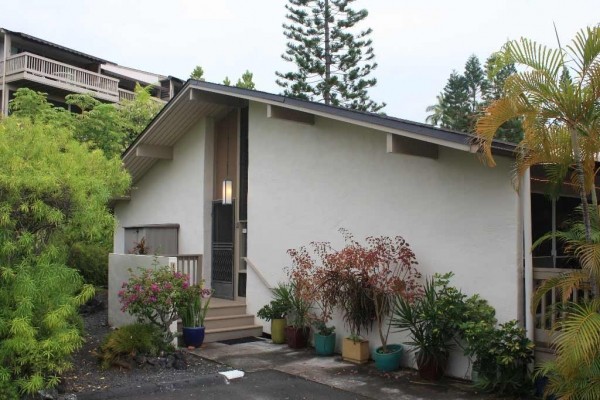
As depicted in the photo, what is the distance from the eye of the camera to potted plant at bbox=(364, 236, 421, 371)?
312 inches

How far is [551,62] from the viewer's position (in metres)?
5.52

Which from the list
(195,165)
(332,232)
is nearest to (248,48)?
(195,165)

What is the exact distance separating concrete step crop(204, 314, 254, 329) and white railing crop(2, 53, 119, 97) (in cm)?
2043

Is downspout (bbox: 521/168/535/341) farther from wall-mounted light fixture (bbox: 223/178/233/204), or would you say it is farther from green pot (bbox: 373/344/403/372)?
wall-mounted light fixture (bbox: 223/178/233/204)

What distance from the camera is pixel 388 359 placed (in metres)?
7.93

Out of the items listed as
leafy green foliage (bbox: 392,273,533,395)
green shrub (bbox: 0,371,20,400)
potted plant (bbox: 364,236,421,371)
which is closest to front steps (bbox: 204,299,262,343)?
potted plant (bbox: 364,236,421,371)

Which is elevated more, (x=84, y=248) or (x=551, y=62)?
(x=551, y=62)

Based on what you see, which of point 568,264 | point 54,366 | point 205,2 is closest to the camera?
point 54,366

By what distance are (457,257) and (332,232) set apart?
99.1 inches

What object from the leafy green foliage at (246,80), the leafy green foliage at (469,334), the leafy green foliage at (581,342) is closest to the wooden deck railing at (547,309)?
the leafy green foliage at (469,334)

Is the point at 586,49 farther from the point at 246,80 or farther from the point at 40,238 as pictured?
the point at 246,80

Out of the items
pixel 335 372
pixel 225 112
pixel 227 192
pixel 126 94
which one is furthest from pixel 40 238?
pixel 126 94

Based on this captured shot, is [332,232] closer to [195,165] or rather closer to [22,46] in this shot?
[195,165]

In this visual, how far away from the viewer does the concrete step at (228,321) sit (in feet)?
34.0
